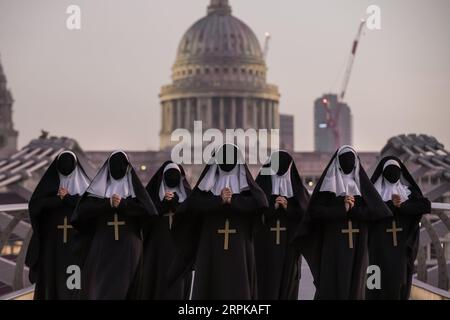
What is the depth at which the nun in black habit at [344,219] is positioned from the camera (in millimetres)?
11039

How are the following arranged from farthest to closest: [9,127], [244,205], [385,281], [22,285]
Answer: [9,127], [22,285], [385,281], [244,205]

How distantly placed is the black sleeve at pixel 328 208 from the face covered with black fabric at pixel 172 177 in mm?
1634

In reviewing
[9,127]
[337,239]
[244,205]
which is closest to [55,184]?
[244,205]

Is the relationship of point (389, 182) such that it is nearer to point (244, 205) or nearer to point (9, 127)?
point (244, 205)

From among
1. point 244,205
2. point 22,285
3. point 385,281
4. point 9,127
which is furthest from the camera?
point 9,127

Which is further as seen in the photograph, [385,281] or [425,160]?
[425,160]

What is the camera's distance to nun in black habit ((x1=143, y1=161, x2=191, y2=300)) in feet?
39.3

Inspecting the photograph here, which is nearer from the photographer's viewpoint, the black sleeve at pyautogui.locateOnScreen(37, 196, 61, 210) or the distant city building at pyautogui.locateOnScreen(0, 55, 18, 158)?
the black sleeve at pyautogui.locateOnScreen(37, 196, 61, 210)

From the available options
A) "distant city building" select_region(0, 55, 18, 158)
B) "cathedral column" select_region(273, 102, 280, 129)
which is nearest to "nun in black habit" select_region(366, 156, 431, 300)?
"distant city building" select_region(0, 55, 18, 158)

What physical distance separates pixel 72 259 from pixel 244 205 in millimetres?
2021

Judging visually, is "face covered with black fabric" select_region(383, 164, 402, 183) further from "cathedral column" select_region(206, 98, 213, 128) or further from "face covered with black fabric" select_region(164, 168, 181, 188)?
"cathedral column" select_region(206, 98, 213, 128)

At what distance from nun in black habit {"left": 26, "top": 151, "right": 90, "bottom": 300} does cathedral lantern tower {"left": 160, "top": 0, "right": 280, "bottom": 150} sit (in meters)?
100

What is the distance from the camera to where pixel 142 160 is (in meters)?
105

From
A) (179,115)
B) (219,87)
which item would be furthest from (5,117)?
(219,87)
